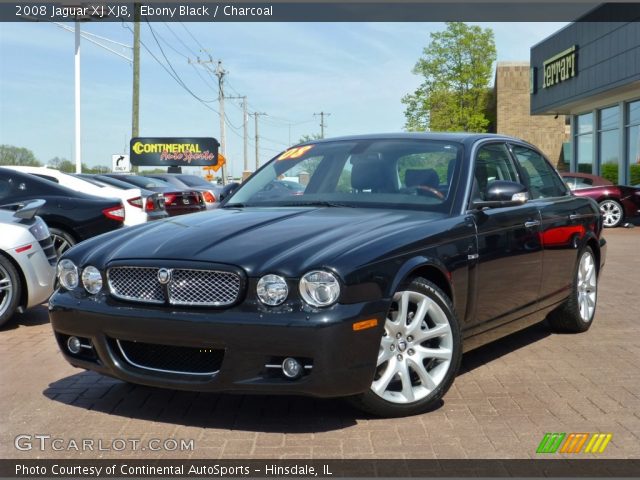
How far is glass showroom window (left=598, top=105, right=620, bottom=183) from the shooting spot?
29312 millimetres

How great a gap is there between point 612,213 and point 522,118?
27965 millimetres

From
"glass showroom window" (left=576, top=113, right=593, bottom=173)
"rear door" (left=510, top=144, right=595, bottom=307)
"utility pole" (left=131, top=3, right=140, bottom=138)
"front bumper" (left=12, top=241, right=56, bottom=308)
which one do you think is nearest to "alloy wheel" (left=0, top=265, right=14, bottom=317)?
"front bumper" (left=12, top=241, right=56, bottom=308)

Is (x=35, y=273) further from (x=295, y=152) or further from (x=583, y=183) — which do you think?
(x=583, y=183)

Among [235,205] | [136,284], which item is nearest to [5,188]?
[235,205]

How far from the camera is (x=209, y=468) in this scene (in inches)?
150

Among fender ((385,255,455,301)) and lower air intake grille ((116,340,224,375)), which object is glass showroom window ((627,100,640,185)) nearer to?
fender ((385,255,455,301))

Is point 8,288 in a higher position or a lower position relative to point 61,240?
lower

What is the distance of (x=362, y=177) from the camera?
5.69 meters

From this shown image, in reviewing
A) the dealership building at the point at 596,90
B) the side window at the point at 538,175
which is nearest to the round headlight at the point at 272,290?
the side window at the point at 538,175

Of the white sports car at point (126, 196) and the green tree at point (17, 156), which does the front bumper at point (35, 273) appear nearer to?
the white sports car at point (126, 196)

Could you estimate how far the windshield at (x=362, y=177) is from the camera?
5.43 m

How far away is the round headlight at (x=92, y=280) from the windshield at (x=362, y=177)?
4.77 ft

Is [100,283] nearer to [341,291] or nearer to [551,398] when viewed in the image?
[341,291]

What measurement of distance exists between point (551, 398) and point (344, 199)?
1.76 m
